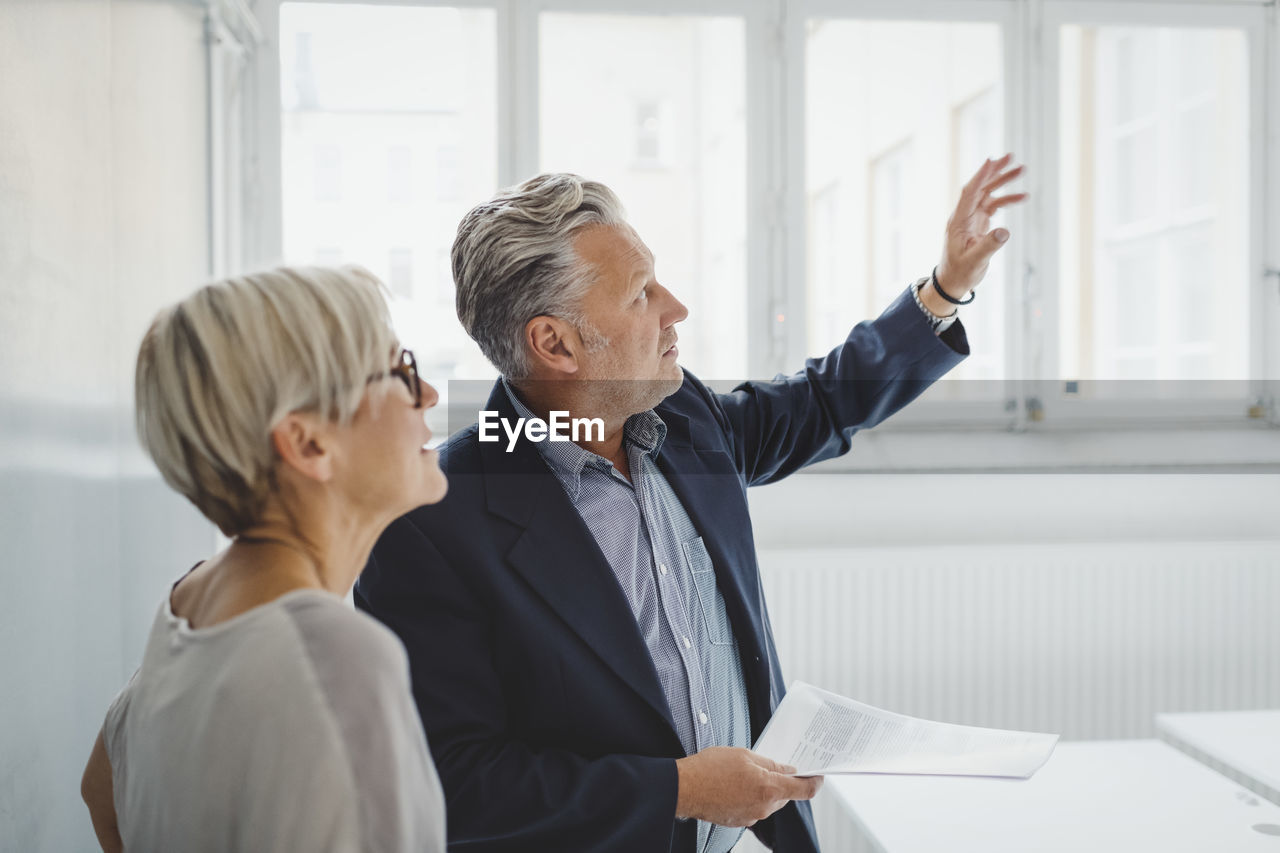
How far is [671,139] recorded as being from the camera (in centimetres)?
292

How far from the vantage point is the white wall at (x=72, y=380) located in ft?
3.53

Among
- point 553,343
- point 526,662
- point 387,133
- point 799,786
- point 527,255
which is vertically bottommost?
point 799,786

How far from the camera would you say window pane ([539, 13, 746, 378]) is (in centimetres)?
272

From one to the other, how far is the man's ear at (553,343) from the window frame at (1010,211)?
1.56 meters

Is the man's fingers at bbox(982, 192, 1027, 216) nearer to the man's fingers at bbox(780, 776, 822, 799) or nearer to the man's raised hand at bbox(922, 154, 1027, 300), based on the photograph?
the man's raised hand at bbox(922, 154, 1027, 300)

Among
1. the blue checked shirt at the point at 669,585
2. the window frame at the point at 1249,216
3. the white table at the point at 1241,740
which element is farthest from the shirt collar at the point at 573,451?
the window frame at the point at 1249,216

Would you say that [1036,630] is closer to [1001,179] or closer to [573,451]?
[1001,179]

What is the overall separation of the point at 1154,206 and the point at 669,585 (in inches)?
103

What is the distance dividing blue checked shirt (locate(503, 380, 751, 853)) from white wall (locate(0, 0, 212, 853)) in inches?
23.0

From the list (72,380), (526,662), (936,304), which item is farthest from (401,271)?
(526,662)

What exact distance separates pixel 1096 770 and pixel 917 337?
2.71 feet

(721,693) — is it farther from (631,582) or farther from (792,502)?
(792,502)

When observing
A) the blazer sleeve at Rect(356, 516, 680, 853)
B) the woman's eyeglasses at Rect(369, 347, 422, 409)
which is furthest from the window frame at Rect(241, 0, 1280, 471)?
the woman's eyeglasses at Rect(369, 347, 422, 409)

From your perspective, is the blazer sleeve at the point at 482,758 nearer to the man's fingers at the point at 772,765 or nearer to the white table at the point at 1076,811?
the man's fingers at the point at 772,765
